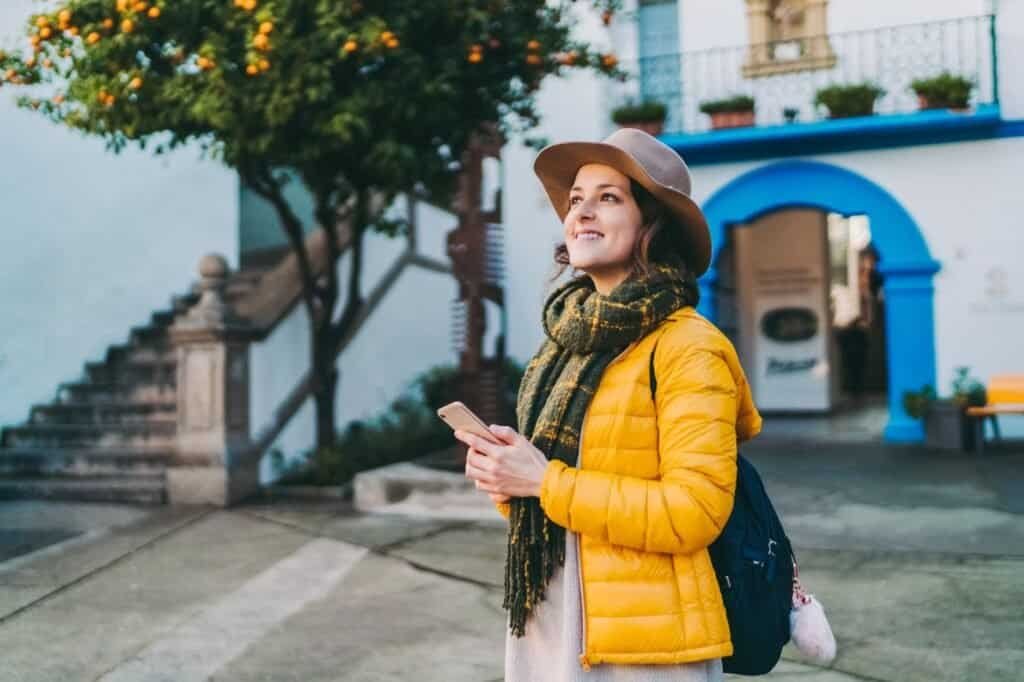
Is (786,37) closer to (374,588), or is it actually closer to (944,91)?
(944,91)

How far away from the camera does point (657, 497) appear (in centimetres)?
171

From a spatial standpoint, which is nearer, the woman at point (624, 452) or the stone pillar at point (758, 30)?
the woman at point (624, 452)

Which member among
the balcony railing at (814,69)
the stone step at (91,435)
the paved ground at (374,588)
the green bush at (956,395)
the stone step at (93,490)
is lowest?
the paved ground at (374,588)

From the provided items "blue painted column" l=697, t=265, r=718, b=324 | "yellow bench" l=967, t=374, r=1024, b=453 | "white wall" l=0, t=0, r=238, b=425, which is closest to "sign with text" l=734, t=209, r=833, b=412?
"blue painted column" l=697, t=265, r=718, b=324

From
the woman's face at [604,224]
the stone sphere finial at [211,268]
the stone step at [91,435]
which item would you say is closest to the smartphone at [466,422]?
the woman's face at [604,224]

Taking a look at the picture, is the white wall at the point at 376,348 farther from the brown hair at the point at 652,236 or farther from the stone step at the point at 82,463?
the brown hair at the point at 652,236

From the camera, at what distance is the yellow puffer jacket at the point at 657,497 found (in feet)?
5.58

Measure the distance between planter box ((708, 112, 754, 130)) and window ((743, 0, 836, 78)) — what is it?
0.81 m

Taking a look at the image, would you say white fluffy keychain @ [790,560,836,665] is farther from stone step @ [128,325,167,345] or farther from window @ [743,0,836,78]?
window @ [743,0,836,78]

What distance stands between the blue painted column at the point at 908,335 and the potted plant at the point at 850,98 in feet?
5.63

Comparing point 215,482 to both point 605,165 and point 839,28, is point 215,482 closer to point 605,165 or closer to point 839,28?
point 605,165

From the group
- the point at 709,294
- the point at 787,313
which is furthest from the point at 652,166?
the point at 787,313

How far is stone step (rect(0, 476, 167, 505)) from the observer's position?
7379mm

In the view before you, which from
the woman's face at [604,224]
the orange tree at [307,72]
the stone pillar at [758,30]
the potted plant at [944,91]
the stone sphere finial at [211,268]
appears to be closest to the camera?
the woman's face at [604,224]
